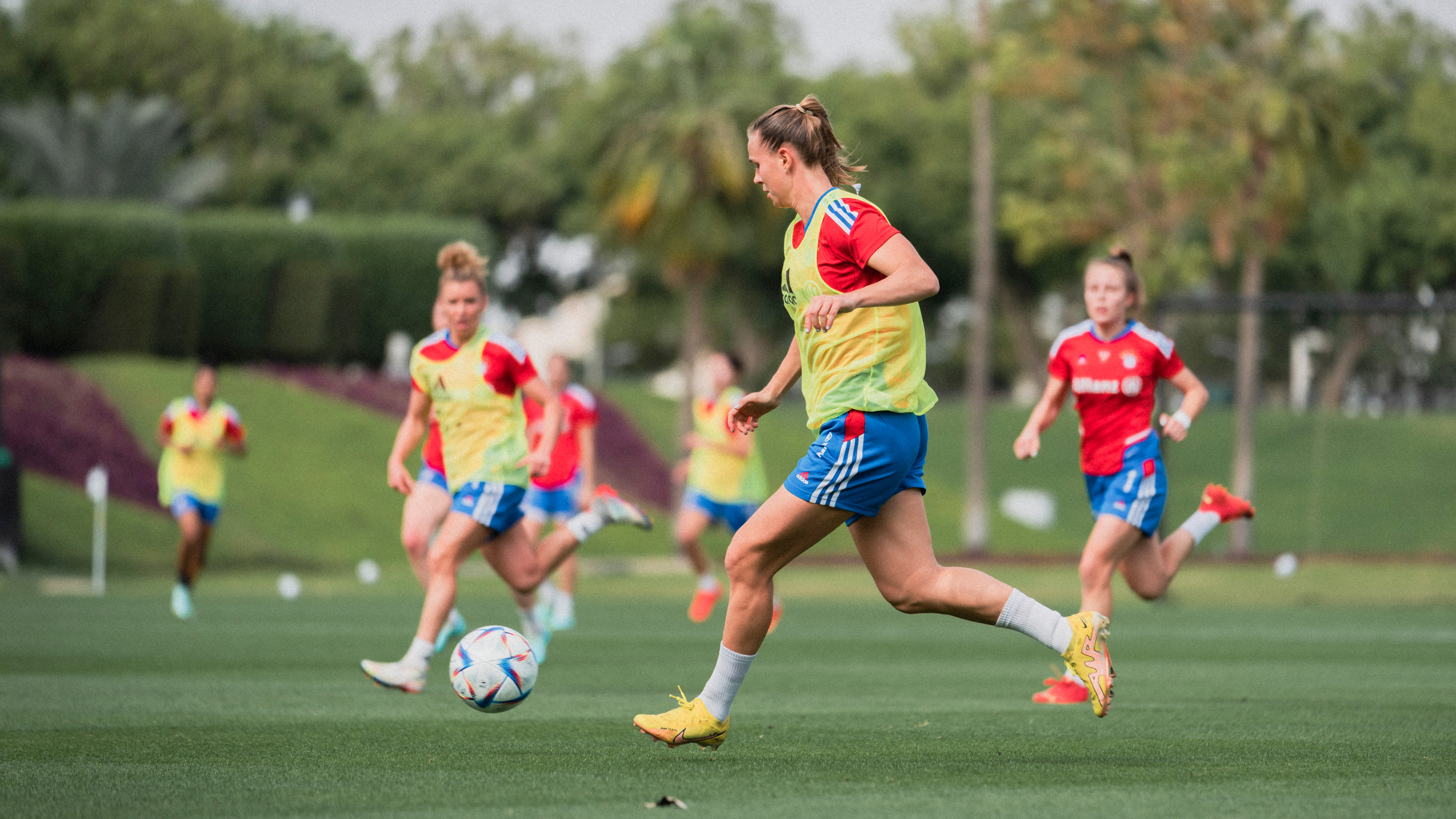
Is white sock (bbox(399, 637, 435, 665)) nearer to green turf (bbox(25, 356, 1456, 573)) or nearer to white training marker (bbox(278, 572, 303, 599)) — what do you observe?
white training marker (bbox(278, 572, 303, 599))

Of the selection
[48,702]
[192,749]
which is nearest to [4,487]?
[48,702]

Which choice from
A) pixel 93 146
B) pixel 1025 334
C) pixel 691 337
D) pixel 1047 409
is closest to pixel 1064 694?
pixel 1047 409

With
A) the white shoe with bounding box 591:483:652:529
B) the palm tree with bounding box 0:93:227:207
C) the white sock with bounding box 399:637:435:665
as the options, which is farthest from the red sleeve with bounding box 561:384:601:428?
the palm tree with bounding box 0:93:227:207

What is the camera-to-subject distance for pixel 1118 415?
8742 mm

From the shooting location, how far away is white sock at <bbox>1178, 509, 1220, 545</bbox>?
9.15 m

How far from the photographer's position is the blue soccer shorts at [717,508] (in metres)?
14.8

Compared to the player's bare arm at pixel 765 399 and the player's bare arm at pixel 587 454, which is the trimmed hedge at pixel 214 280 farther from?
the player's bare arm at pixel 765 399

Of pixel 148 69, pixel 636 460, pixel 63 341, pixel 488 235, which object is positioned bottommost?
pixel 636 460

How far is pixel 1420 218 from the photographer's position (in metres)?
46.5

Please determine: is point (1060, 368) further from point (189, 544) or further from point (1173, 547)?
point (189, 544)

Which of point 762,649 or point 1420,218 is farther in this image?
point 1420,218

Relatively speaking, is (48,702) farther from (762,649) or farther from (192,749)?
(762,649)

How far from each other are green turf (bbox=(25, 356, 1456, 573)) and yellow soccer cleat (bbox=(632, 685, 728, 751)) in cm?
1631

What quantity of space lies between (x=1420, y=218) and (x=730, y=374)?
38.0 m
